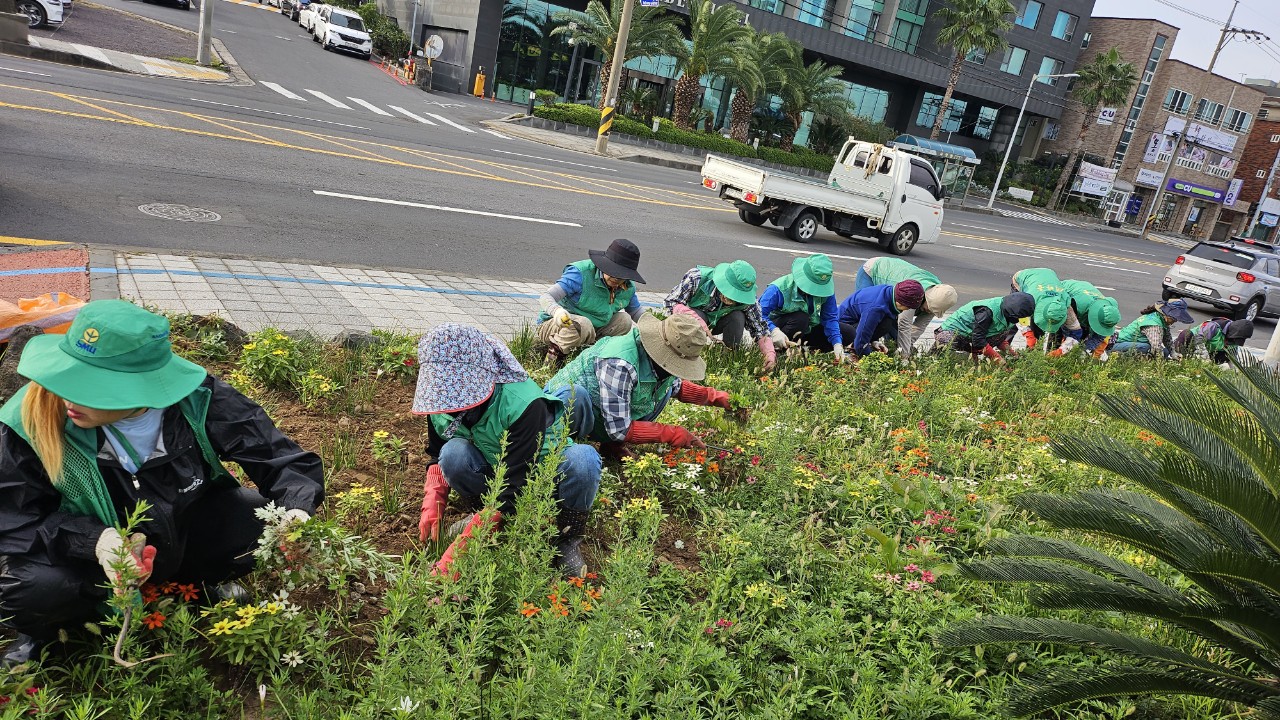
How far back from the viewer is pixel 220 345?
4832 millimetres

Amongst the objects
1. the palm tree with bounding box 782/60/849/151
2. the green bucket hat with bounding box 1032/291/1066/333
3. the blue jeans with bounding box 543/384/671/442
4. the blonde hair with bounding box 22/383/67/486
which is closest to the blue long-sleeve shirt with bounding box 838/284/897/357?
the green bucket hat with bounding box 1032/291/1066/333

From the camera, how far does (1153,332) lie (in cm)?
970

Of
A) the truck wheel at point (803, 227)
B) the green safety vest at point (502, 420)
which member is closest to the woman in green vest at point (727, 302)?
the green safety vest at point (502, 420)

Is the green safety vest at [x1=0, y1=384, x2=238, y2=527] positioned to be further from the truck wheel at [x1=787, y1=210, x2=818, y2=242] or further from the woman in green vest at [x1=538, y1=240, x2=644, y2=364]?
the truck wheel at [x1=787, y1=210, x2=818, y2=242]

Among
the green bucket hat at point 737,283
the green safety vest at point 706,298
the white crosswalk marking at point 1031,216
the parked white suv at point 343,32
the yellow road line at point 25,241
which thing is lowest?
the yellow road line at point 25,241

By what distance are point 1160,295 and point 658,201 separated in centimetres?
1270

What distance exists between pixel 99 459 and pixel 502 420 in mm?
1320

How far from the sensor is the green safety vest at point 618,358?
405 cm

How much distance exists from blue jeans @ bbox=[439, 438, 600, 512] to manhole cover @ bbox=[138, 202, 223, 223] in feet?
21.0

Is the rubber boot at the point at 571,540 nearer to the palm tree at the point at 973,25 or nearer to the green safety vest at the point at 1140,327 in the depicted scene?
the green safety vest at the point at 1140,327

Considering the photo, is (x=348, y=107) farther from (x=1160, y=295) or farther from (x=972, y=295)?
(x=1160, y=295)

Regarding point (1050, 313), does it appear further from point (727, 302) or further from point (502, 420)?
point (502, 420)

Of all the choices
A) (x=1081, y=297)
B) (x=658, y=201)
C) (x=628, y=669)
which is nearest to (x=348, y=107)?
(x=658, y=201)

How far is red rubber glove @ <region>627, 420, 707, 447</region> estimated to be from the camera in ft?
14.4
